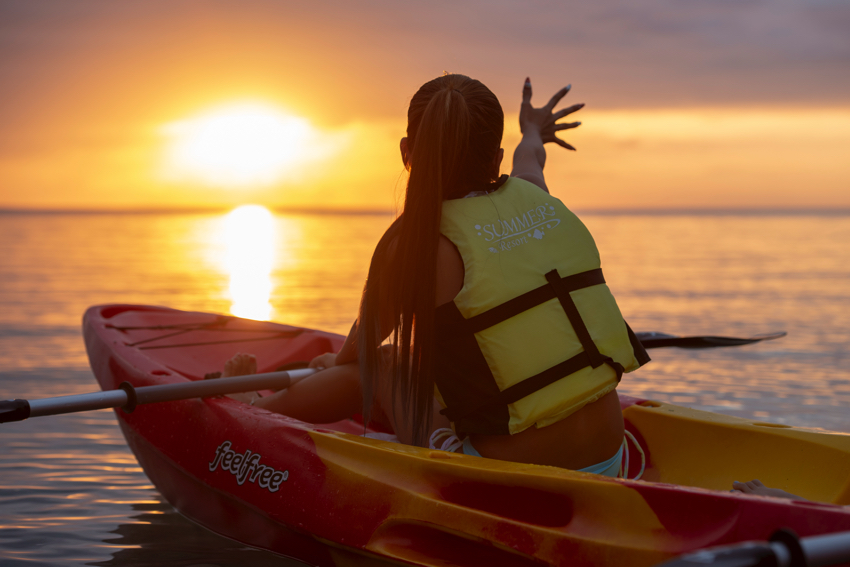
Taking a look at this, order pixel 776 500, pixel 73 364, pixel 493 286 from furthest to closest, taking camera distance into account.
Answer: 1. pixel 73 364
2. pixel 493 286
3. pixel 776 500

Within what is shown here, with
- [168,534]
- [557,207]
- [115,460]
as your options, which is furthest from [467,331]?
[115,460]

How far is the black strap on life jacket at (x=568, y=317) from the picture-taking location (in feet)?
7.07

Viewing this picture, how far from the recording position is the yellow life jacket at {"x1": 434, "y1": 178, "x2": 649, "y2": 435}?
7.07 ft

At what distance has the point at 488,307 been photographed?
215 centimetres

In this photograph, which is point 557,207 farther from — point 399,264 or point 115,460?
point 115,460

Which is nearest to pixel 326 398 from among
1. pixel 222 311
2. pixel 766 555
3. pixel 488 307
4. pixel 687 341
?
pixel 488 307

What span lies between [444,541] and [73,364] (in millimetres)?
5936

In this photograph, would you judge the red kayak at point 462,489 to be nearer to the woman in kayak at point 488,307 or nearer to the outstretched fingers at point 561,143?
the woman in kayak at point 488,307

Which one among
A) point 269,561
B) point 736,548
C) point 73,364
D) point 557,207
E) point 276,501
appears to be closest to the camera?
point 736,548

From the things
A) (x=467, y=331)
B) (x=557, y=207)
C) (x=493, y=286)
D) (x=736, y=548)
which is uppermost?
(x=557, y=207)

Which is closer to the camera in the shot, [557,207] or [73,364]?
[557,207]

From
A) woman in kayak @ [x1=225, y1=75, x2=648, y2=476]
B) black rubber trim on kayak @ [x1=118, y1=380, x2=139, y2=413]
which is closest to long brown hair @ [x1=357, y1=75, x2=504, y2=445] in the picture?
woman in kayak @ [x1=225, y1=75, x2=648, y2=476]

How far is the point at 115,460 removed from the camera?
4.52 meters

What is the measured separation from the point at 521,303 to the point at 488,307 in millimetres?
102
